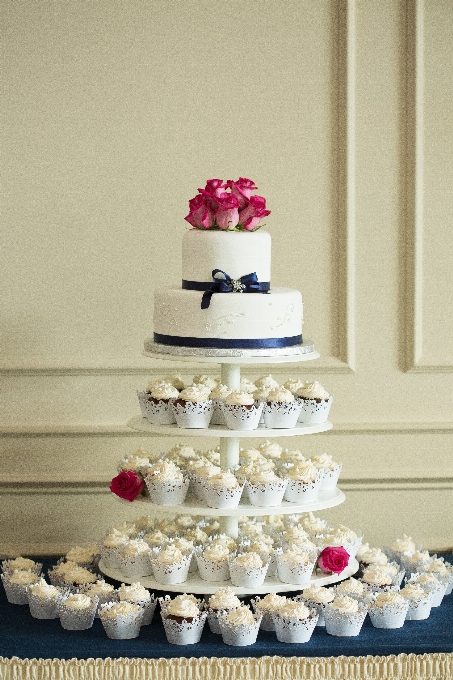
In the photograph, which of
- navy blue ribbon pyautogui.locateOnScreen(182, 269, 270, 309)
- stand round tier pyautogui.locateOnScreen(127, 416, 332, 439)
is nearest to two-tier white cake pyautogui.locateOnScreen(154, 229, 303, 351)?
navy blue ribbon pyautogui.locateOnScreen(182, 269, 270, 309)

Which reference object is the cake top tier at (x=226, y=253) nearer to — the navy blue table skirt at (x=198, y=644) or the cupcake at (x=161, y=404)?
the cupcake at (x=161, y=404)

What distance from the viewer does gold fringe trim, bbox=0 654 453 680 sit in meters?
2.57

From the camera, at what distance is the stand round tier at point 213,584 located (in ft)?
9.29

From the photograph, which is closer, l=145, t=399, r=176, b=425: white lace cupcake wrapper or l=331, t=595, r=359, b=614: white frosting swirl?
l=331, t=595, r=359, b=614: white frosting swirl

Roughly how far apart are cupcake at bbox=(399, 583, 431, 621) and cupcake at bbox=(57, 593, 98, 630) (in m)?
0.93

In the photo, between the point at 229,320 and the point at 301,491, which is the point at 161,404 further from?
the point at 301,491

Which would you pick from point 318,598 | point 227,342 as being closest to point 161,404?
point 227,342

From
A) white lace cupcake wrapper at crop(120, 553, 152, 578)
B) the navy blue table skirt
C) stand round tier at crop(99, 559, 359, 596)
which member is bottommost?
the navy blue table skirt

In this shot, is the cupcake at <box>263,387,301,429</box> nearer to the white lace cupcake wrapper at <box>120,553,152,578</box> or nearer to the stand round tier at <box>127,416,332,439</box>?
the stand round tier at <box>127,416,332,439</box>

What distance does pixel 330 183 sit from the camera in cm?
373

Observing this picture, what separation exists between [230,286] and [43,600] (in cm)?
108

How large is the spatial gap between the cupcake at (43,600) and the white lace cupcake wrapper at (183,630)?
1.21ft

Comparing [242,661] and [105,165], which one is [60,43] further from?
[242,661]

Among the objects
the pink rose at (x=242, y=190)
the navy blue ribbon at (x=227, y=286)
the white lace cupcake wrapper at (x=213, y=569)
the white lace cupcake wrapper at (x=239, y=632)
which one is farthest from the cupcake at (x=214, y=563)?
the pink rose at (x=242, y=190)
